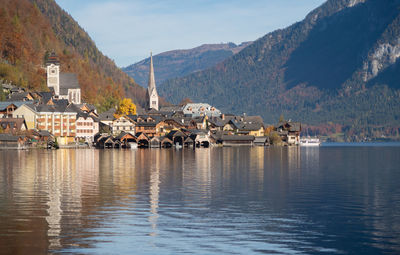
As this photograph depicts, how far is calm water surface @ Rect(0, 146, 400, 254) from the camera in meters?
28.6

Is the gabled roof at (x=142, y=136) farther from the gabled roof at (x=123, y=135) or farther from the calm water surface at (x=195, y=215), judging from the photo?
the calm water surface at (x=195, y=215)

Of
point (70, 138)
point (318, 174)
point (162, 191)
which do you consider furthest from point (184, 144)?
point (162, 191)

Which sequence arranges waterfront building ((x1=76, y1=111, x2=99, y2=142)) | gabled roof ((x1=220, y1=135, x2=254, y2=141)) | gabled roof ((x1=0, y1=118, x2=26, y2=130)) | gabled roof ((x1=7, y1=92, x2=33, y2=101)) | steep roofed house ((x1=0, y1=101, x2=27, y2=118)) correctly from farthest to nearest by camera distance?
1. gabled roof ((x1=220, y1=135, x2=254, y2=141))
2. waterfront building ((x1=76, y1=111, x2=99, y2=142))
3. gabled roof ((x1=7, y1=92, x2=33, y2=101))
4. steep roofed house ((x1=0, y1=101, x2=27, y2=118))
5. gabled roof ((x1=0, y1=118, x2=26, y2=130))

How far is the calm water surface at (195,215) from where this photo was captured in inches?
1126

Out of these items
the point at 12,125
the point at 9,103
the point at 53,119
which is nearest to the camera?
the point at 12,125

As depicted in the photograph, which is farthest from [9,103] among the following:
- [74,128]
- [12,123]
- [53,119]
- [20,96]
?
[74,128]

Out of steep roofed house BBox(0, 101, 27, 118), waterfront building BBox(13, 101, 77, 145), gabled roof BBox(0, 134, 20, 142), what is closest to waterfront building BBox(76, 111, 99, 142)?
waterfront building BBox(13, 101, 77, 145)

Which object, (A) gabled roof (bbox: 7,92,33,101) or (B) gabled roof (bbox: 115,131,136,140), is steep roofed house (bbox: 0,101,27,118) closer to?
(A) gabled roof (bbox: 7,92,33,101)

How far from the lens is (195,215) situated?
120ft

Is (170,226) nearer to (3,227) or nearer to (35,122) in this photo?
(3,227)

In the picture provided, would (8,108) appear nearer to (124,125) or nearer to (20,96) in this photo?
(20,96)

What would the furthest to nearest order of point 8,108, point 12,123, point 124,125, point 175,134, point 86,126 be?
point 124,125
point 86,126
point 175,134
point 8,108
point 12,123

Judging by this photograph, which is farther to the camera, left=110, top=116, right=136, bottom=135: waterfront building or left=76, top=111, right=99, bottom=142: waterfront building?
left=110, top=116, right=136, bottom=135: waterfront building

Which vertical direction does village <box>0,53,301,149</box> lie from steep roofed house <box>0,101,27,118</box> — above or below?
below
